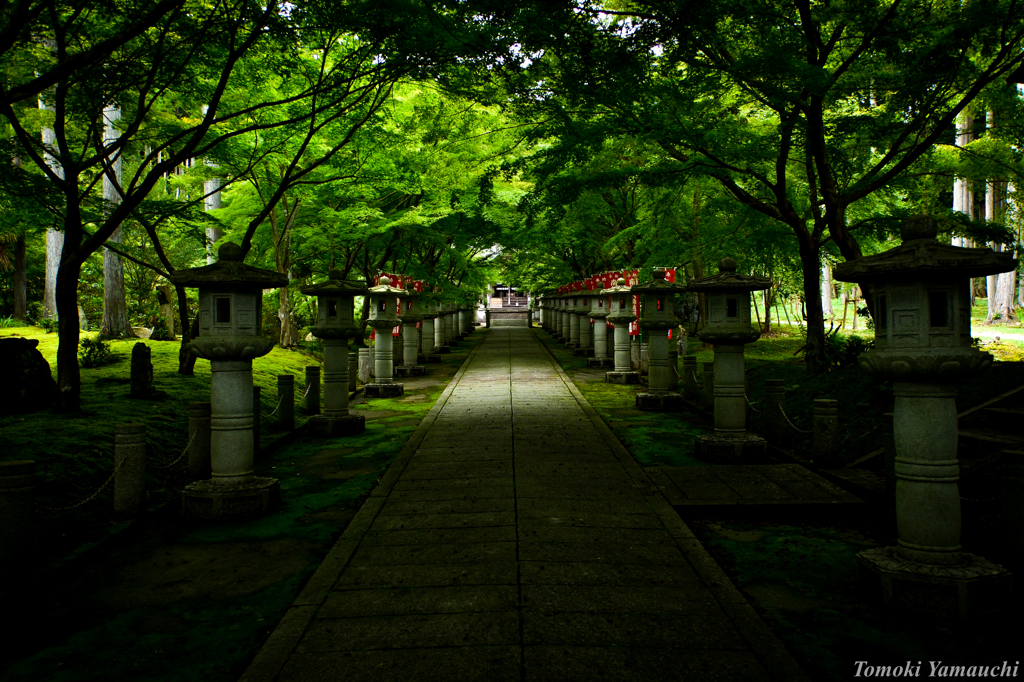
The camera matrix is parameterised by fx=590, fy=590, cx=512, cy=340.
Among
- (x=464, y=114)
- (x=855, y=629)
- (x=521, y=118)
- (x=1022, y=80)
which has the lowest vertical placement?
(x=855, y=629)

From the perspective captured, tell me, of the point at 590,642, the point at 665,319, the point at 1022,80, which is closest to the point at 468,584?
the point at 590,642

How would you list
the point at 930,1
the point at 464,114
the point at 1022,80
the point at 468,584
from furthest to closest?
the point at 464,114 → the point at 930,1 → the point at 1022,80 → the point at 468,584

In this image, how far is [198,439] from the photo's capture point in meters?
7.32

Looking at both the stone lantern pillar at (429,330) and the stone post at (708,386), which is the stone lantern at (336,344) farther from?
the stone lantern pillar at (429,330)

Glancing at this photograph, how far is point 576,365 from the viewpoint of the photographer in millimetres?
21547

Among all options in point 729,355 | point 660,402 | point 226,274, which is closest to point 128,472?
point 226,274

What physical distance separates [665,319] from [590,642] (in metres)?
10.0

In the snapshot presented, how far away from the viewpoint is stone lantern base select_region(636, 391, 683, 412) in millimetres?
12703

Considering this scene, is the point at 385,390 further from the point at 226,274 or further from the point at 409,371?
the point at 226,274

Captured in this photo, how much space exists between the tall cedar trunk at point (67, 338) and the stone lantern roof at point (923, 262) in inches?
388

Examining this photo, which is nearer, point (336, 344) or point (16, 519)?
point (16, 519)

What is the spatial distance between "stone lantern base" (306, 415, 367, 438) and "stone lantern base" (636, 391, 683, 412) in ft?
19.8

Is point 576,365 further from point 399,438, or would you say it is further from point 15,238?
point 15,238

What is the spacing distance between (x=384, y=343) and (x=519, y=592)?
1134 cm
